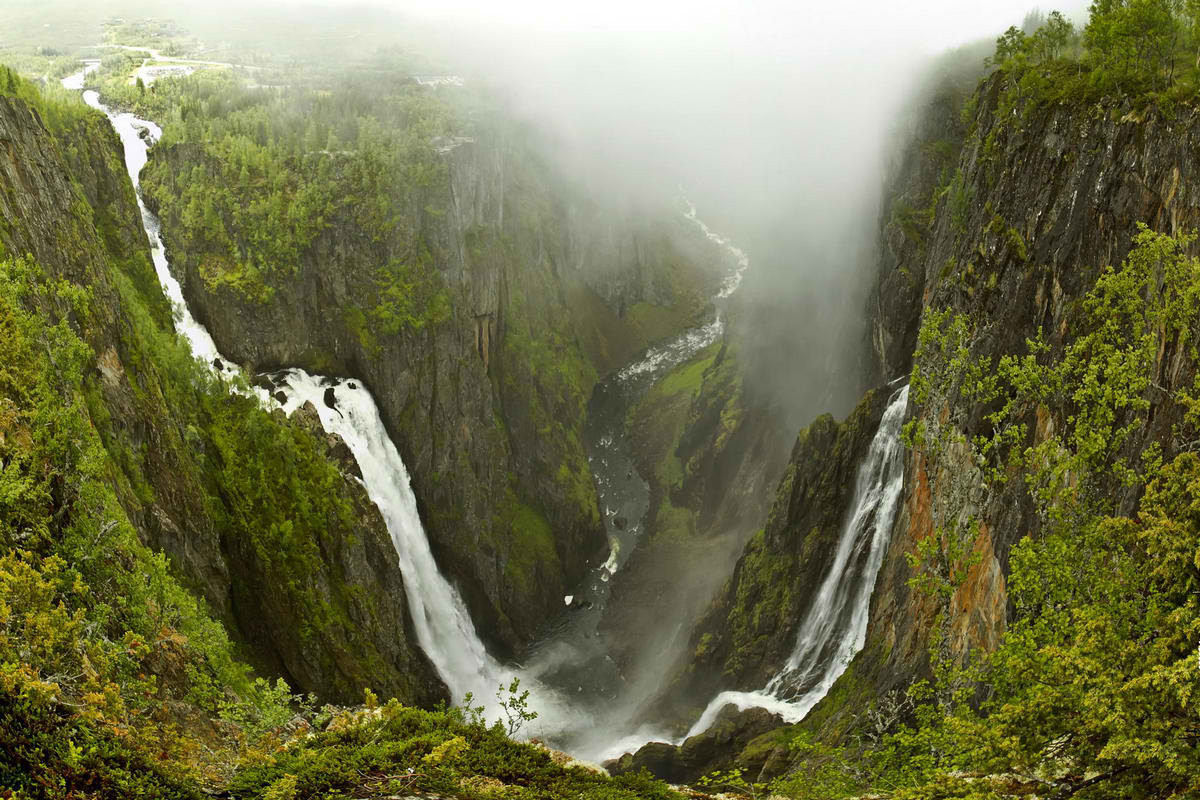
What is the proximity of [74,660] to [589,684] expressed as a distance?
44229mm

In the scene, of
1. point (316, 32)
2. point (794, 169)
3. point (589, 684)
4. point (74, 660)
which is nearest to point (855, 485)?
point (589, 684)

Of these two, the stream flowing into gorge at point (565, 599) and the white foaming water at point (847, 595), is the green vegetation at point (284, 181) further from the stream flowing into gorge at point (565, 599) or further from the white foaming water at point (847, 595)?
the white foaming water at point (847, 595)

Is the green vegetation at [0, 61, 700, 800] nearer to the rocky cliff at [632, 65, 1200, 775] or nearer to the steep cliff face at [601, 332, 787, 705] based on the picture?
the rocky cliff at [632, 65, 1200, 775]

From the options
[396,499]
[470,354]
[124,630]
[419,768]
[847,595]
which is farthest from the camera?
[470,354]

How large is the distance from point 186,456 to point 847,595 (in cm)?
3176

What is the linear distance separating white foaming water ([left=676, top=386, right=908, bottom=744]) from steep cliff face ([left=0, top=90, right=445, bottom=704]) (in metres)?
20.0

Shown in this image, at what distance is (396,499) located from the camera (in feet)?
182

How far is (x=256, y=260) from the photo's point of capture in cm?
5384

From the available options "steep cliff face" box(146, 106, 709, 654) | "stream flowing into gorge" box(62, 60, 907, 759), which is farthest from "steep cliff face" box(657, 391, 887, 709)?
"steep cliff face" box(146, 106, 709, 654)

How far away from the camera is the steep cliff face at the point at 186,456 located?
96.3 feet

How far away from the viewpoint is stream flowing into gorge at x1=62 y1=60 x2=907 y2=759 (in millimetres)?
41812

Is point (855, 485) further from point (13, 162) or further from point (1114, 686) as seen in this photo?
point (13, 162)

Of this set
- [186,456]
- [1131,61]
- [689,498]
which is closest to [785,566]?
[689,498]

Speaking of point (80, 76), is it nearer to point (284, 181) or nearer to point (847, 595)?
point (284, 181)
